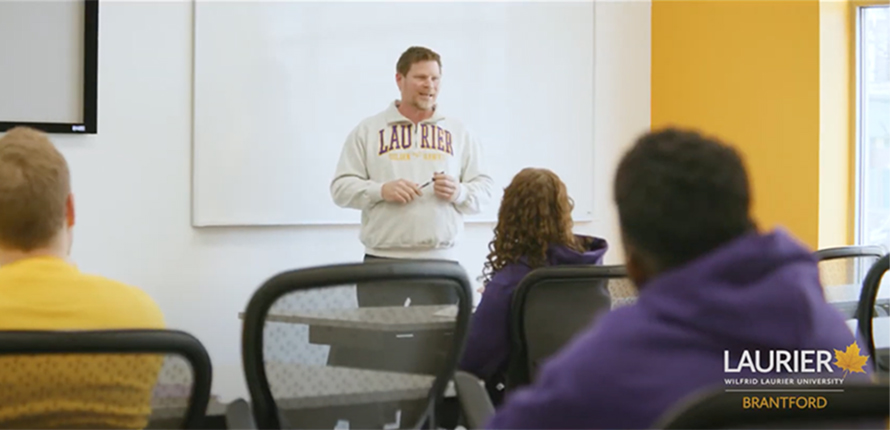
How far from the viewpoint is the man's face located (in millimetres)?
3460

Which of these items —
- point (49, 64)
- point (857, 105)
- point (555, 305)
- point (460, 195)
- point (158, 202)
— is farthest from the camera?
point (857, 105)

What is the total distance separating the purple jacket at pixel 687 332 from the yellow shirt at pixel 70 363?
1.95 ft

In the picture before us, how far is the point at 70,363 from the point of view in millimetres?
1154

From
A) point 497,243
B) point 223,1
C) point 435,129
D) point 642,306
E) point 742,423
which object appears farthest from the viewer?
point 223,1

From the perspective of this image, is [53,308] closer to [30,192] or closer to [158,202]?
[30,192]

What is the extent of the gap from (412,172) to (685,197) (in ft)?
8.40

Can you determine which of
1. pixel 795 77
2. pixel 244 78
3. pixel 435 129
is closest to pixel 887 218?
pixel 795 77

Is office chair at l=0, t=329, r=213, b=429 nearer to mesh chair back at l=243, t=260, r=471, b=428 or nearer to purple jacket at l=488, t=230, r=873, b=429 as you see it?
mesh chair back at l=243, t=260, r=471, b=428

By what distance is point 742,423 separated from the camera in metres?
0.78

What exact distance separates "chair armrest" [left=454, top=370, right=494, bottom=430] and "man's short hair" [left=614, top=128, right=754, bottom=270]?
0.53m

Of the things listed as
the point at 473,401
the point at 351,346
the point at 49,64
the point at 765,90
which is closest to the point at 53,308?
the point at 351,346

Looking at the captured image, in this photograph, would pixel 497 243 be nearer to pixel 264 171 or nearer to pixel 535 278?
pixel 535 278

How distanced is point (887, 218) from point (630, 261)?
401 centimetres

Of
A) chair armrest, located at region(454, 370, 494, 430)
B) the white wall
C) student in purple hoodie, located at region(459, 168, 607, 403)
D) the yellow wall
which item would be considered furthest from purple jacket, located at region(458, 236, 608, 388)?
the yellow wall
